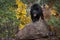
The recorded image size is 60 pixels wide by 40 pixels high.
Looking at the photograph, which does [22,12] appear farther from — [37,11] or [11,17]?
[11,17]

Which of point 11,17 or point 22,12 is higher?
point 11,17

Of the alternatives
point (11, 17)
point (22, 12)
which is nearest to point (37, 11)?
point (22, 12)

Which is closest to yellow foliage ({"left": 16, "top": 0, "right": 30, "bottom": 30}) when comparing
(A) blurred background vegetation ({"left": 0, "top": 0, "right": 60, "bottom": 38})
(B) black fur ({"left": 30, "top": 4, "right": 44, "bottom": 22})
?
(B) black fur ({"left": 30, "top": 4, "right": 44, "bottom": 22})

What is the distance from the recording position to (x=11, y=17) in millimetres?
9547

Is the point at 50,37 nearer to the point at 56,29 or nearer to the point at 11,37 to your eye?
the point at 56,29

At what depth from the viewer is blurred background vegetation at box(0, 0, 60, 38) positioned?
14.4ft

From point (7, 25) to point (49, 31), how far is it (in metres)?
3.64

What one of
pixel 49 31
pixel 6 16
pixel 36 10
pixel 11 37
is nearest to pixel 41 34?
pixel 49 31

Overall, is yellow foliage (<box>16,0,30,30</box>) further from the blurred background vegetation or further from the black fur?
the blurred background vegetation

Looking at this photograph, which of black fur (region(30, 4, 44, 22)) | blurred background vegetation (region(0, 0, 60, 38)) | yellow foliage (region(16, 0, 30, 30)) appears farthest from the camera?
yellow foliage (region(16, 0, 30, 30))

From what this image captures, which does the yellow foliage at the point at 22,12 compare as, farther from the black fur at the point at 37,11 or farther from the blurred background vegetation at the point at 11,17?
the blurred background vegetation at the point at 11,17

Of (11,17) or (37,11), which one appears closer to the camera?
(37,11)

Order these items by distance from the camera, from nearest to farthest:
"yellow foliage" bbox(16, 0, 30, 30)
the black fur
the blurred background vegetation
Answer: the blurred background vegetation, the black fur, "yellow foliage" bbox(16, 0, 30, 30)

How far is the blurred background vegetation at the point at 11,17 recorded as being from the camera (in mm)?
4379
